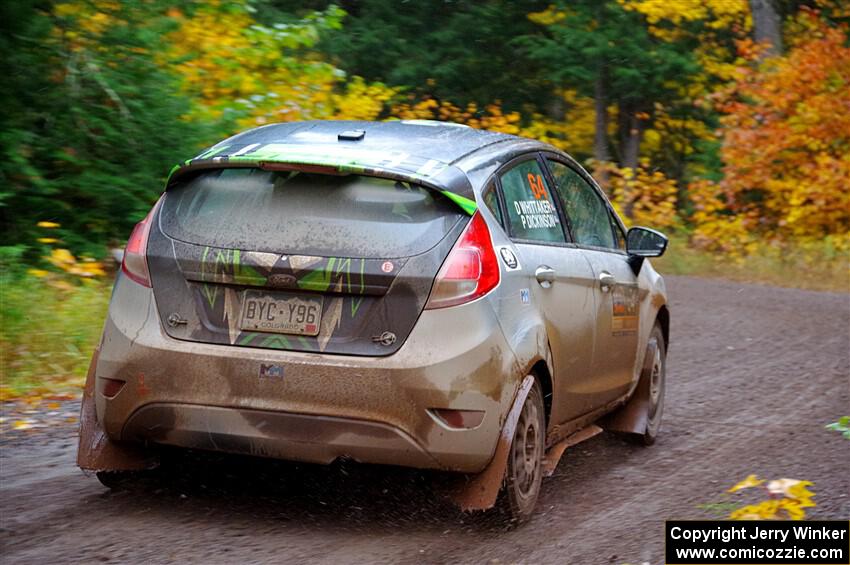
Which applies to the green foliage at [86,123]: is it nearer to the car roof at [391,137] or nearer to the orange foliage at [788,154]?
the car roof at [391,137]

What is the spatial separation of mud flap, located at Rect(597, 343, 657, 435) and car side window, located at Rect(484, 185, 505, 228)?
7.52 ft

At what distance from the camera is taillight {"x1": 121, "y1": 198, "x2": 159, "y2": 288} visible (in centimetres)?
529

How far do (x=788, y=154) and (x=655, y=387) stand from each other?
1929 centimetres

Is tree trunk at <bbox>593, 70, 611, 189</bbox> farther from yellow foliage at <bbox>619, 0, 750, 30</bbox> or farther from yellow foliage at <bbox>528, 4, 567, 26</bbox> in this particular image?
yellow foliage at <bbox>619, 0, 750, 30</bbox>

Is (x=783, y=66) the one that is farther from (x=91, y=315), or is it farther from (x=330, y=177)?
(x=330, y=177)

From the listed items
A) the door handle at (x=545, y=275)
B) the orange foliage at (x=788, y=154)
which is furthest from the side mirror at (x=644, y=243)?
the orange foliage at (x=788, y=154)

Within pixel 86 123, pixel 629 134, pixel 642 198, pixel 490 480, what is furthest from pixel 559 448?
pixel 629 134

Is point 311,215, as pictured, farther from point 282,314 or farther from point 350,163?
point 282,314

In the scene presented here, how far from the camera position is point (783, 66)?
2620 cm

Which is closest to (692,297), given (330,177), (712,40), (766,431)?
(766,431)

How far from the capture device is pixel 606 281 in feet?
21.7

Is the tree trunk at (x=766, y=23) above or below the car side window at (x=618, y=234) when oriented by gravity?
below

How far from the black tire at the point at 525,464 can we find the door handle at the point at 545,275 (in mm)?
463

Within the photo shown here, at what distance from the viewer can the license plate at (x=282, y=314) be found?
5031 mm
